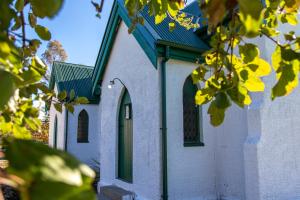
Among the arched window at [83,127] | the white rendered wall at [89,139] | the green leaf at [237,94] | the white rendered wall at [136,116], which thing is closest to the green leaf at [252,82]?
the green leaf at [237,94]

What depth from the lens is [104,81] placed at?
1233 centimetres

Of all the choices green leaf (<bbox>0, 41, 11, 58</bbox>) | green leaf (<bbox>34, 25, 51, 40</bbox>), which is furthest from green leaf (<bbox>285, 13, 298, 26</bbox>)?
green leaf (<bbox>0, 41, 11, 58</bbox>)

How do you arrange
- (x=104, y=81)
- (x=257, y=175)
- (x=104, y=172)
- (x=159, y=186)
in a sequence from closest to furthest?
(x=257, y=175) → (x=159, y=186) → (x=104, y=172) → (x=104, y=81)

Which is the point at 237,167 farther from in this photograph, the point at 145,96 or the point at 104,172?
the point at 104,172

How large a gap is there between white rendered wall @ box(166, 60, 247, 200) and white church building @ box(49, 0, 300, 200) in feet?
0.08

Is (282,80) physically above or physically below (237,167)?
above

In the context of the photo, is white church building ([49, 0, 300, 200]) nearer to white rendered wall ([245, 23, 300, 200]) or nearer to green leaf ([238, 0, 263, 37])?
white rendered wall ([245, 23, 300, 200])

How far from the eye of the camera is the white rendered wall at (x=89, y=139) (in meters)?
17.5

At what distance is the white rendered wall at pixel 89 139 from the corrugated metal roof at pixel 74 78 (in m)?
1.01

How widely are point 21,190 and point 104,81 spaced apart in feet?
39.5

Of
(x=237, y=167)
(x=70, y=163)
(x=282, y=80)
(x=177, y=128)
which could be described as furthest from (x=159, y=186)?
(x=70, y=163)

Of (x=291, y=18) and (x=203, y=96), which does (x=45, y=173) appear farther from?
(x=291, y=18)

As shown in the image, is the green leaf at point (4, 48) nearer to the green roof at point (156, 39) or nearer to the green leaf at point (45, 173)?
the green leaf at point (45, 173)

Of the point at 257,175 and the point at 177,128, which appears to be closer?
the point at 257,175
